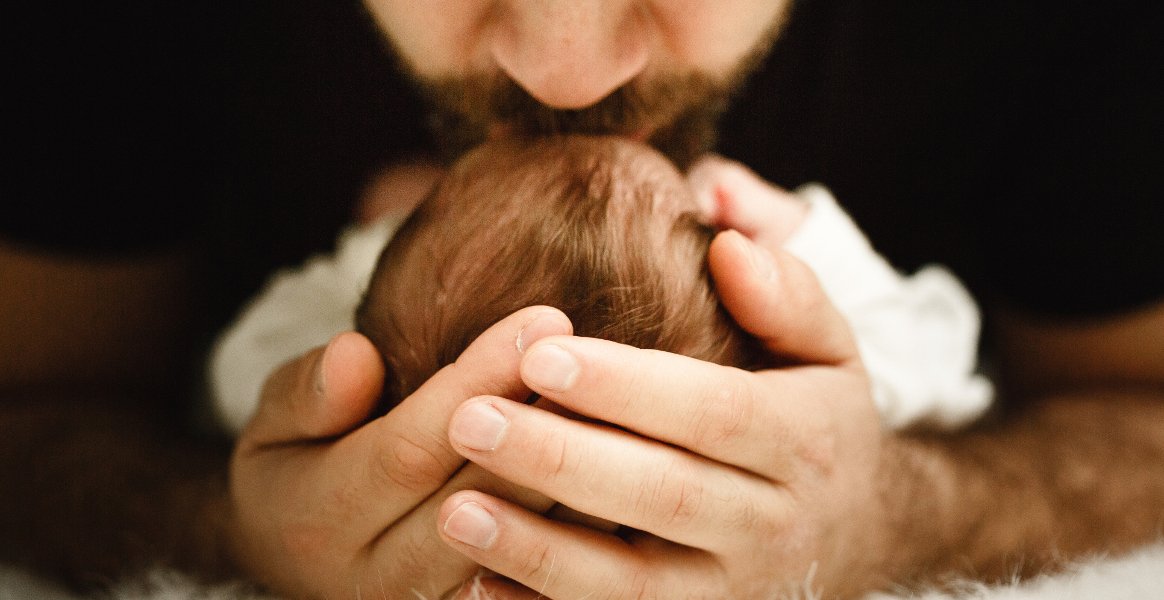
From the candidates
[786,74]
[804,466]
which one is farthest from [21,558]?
[786,74]

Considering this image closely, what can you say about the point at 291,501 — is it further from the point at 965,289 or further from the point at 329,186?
the point at 965,289

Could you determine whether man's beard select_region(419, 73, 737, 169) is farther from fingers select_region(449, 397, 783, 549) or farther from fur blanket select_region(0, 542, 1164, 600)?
fur blanket select_region(0, 542, 1164, 600)

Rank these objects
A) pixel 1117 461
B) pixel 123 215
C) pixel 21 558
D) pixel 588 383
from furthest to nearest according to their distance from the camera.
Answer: pixel 123 215 → pixel 1117 461 → pixel 21 558 → pixel 588 383

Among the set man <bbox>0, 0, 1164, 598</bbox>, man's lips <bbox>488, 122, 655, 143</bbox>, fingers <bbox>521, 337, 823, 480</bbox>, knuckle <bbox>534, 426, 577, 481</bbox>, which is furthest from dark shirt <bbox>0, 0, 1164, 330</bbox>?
knuckle <bbox>534, 426, 577, 481</bbox>

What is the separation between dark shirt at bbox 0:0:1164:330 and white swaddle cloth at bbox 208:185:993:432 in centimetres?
18

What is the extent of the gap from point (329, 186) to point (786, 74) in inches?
26.7

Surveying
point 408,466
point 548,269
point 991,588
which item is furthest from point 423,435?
point 991,588

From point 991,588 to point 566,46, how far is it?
593mm

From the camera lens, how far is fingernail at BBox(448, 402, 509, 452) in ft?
1.35

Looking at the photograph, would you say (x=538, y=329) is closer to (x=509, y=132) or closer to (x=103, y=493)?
(x=509, y=132)

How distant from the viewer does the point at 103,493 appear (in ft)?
2.50

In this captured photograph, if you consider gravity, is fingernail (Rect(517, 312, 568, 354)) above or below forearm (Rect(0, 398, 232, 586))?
above

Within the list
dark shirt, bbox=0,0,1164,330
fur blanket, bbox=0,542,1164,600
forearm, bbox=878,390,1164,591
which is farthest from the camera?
dark shirt, bbox=0,0,1164,330

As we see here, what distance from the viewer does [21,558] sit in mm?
646
